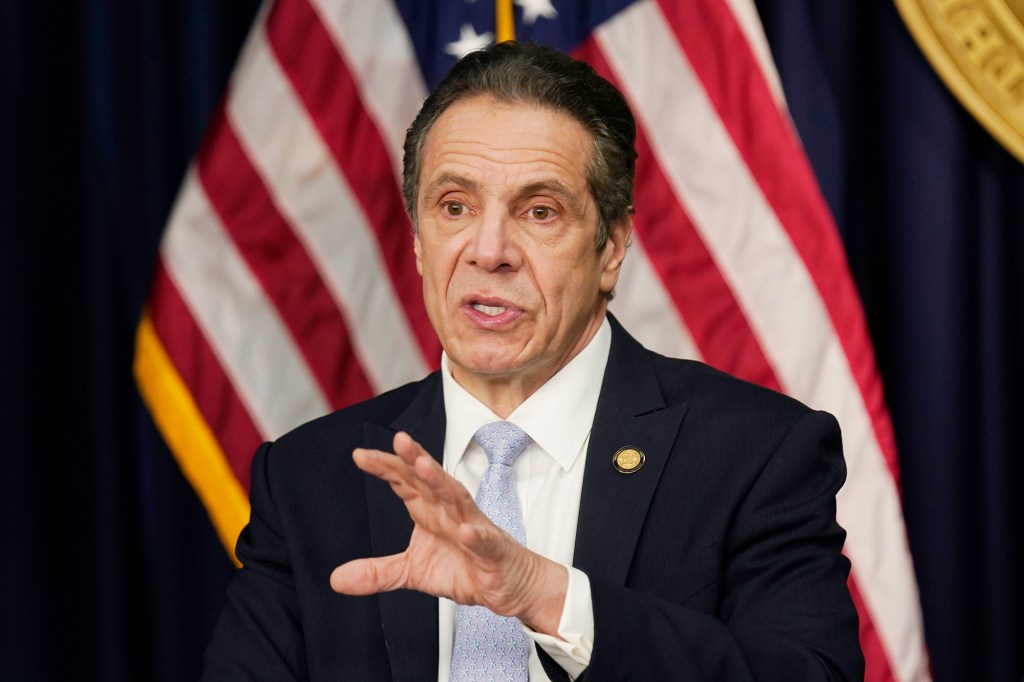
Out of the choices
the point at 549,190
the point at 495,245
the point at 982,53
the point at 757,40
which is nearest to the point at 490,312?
the point at 495,245

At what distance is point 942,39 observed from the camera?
3117 mm

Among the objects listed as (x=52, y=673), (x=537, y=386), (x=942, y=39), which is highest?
(x=942, y=39)

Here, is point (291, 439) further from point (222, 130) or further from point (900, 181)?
point (900, 181)

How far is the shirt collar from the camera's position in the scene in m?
2.10

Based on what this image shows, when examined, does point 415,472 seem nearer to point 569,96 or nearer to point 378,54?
point 569,96

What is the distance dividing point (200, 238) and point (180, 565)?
824 mm

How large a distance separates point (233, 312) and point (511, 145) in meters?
1.36

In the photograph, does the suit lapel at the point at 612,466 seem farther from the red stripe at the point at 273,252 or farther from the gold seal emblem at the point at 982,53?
the gold seal emblem at the point at 982,53

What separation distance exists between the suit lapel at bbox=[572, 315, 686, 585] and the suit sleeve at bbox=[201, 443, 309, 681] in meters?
0.49

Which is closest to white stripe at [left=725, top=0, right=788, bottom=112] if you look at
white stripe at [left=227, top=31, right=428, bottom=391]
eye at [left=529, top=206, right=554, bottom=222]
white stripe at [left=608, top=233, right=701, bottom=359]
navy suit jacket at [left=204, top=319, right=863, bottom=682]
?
white stripe at [left=608, top=233, right=701, bottom=359]

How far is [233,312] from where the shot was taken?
3246 mm

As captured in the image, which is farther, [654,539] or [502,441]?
[502,441]

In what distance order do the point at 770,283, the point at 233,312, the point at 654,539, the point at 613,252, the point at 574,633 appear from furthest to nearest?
the point at 233,312 < the point at 770,283 < the point at 613,252 < the point at 654,539 < the point at 574,633

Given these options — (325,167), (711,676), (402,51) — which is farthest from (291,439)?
(402,51)
